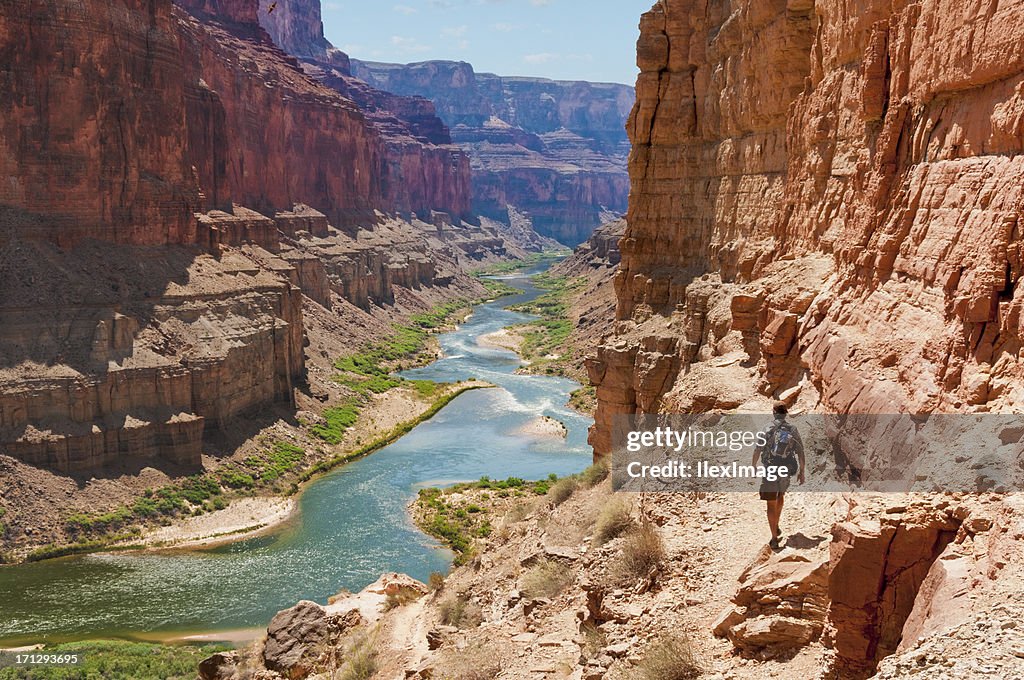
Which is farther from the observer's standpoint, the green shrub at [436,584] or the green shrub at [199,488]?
the green shrub at [199,488]

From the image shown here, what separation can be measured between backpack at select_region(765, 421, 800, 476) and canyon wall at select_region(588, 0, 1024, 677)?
1.60m

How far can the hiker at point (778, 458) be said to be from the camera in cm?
1250

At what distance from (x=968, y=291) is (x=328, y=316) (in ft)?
289

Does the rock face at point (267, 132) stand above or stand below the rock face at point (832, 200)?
above

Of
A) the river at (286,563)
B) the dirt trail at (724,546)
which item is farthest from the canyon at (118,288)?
the dirt trail at (724,546)

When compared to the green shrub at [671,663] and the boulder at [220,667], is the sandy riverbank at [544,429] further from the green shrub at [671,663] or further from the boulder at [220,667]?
the green shrub at [671,663]

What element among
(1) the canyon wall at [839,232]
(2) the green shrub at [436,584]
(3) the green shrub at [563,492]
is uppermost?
(1) the canyon wall at [839,232]

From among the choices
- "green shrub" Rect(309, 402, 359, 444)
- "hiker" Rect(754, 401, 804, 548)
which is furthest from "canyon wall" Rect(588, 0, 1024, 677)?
"green shrub" Rect(309, 402, 359, 444)

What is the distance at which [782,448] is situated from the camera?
42.0ft

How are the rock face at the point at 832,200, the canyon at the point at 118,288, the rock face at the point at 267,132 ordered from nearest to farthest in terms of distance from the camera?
the rock face at the point at 832,200 → the canyon at the point at 118,288 → the rock face at the point at 267,132

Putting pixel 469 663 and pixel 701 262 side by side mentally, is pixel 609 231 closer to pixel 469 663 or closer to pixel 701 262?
pixel 701 262

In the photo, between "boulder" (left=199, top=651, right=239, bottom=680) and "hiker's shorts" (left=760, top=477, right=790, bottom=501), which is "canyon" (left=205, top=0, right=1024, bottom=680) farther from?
"hiker's shorts" (left=760, top=477, right=790, bottom=501)

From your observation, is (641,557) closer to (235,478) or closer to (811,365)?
(811,365)

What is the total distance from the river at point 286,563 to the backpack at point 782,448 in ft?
92.3
